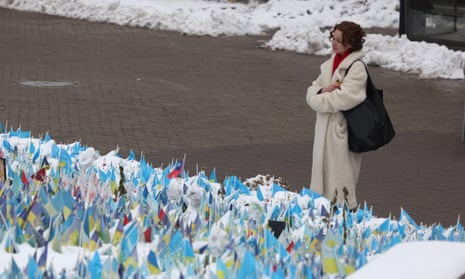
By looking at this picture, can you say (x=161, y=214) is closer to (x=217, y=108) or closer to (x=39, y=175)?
(x=39, y=175)

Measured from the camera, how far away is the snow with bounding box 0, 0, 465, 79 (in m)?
18.1

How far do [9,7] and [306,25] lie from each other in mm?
8970

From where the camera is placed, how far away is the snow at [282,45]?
15.1 feet

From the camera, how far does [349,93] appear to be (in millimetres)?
8211

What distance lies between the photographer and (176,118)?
44.6 feet

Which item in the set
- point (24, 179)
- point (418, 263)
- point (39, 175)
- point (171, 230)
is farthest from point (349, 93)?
point (418, 263)

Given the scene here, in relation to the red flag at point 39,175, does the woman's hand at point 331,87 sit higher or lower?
higher

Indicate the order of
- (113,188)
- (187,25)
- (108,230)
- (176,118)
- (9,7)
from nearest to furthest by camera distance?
(108,230) < (113,188) < (176,118) < (187,25) < (9,7)

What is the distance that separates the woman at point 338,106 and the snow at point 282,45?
1.46m

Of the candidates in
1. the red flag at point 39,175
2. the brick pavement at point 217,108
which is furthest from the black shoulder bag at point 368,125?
the red flag at point 39,175

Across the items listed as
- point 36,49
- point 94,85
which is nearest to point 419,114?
point 94,85

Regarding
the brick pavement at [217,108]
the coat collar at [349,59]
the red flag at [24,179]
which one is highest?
the coat collar at [349,59]

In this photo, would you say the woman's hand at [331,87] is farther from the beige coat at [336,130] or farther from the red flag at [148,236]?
the red flag at [148,236]

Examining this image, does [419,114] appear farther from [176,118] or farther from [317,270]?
[317,270]
